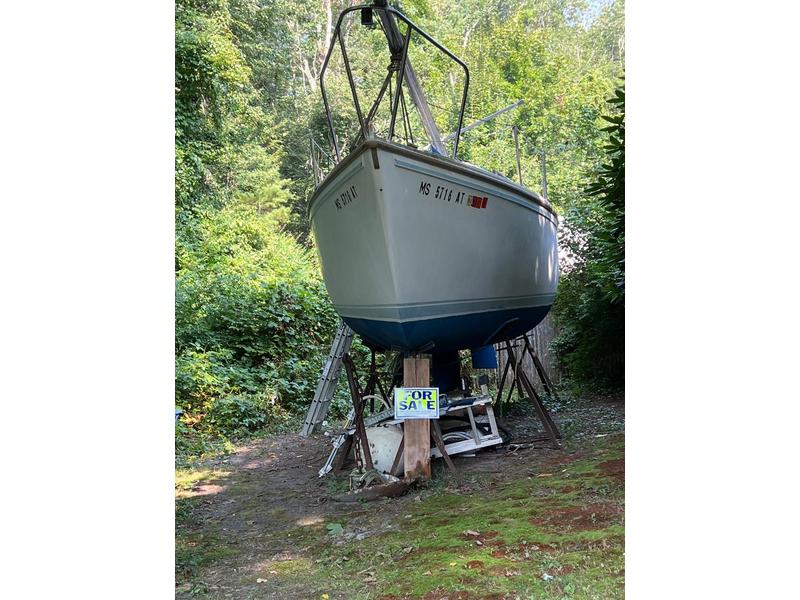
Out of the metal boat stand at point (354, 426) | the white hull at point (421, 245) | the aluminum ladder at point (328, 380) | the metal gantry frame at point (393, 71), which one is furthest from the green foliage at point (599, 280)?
the aluminum ladder at point (328, 380)

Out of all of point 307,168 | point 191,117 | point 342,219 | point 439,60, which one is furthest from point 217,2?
point 342,219

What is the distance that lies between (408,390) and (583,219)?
4164 mm

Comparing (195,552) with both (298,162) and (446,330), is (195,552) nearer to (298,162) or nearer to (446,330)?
(446,330)

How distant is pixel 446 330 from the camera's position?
3666mm

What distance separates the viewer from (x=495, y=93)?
426 inches

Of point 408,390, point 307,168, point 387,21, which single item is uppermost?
point 307,168

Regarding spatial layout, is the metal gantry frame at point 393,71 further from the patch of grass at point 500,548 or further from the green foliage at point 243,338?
the green foliage at point 243,338

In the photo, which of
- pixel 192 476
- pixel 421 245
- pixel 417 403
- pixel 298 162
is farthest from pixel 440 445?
pixel 298 162

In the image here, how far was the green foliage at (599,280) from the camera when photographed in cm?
328

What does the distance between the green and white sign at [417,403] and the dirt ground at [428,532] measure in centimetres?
38

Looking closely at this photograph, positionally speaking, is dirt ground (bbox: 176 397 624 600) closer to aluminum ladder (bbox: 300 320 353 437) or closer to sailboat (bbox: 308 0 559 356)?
sailboat (bbox: 308 0 559 356)

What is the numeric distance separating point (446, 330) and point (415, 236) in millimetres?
593

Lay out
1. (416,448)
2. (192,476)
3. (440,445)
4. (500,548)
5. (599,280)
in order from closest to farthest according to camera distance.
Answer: (500,548), (416,448), (440,445), (192,476), (599,280)

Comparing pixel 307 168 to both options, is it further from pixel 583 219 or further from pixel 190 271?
pixel 583 219
